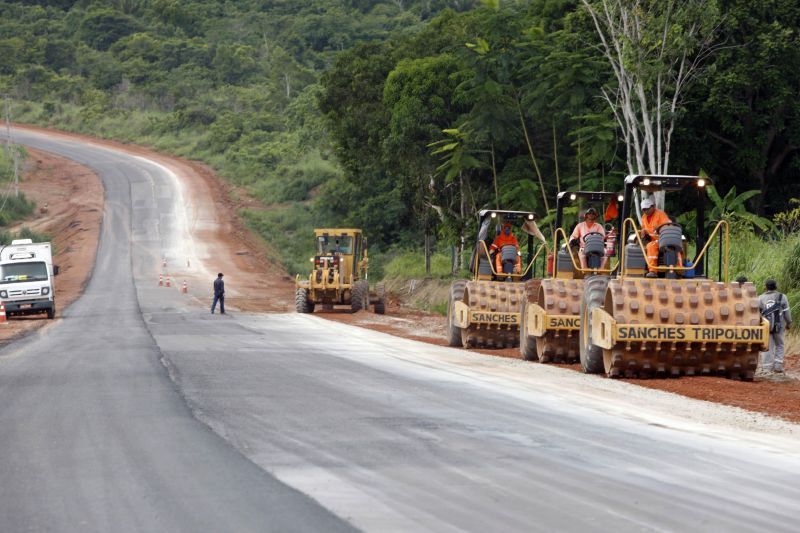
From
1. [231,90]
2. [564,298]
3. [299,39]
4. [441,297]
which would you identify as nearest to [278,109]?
[231,90]

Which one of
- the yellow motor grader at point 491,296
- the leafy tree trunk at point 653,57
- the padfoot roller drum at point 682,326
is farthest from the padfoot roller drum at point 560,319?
the leafy tree trunk at point 653,57

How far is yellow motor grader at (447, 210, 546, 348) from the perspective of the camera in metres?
21.8

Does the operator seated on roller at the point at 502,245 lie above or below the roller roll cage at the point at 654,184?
below

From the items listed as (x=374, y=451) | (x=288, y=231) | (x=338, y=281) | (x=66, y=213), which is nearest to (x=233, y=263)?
(x=288, y=231)

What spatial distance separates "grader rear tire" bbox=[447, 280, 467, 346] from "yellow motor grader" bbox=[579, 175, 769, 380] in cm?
688

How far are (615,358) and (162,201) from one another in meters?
63.7

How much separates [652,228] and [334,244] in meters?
25.2

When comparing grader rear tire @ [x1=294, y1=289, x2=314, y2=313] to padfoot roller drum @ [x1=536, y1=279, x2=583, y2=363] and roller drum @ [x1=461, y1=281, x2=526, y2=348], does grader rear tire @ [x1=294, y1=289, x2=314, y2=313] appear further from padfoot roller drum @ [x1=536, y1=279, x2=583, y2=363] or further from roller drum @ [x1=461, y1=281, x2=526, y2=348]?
padfoot roller drum @ [x1=536, y1=279, x2=583, y2=363]

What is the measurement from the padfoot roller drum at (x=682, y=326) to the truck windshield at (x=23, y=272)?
26603 millimetres

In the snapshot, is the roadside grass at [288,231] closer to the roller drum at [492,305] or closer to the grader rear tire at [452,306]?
the grader rear tire at [452,306]

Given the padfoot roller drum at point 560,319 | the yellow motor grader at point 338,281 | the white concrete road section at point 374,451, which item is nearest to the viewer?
the white concrete road section at point 374,451

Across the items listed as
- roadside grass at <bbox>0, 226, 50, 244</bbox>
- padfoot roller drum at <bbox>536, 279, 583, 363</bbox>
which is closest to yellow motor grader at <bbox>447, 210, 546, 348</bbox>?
padfoot roller drum at <bbox>536, 279, 583, 363</bbox>

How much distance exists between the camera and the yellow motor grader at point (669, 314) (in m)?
14.3

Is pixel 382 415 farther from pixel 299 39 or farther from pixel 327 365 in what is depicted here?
pixel 299 39
